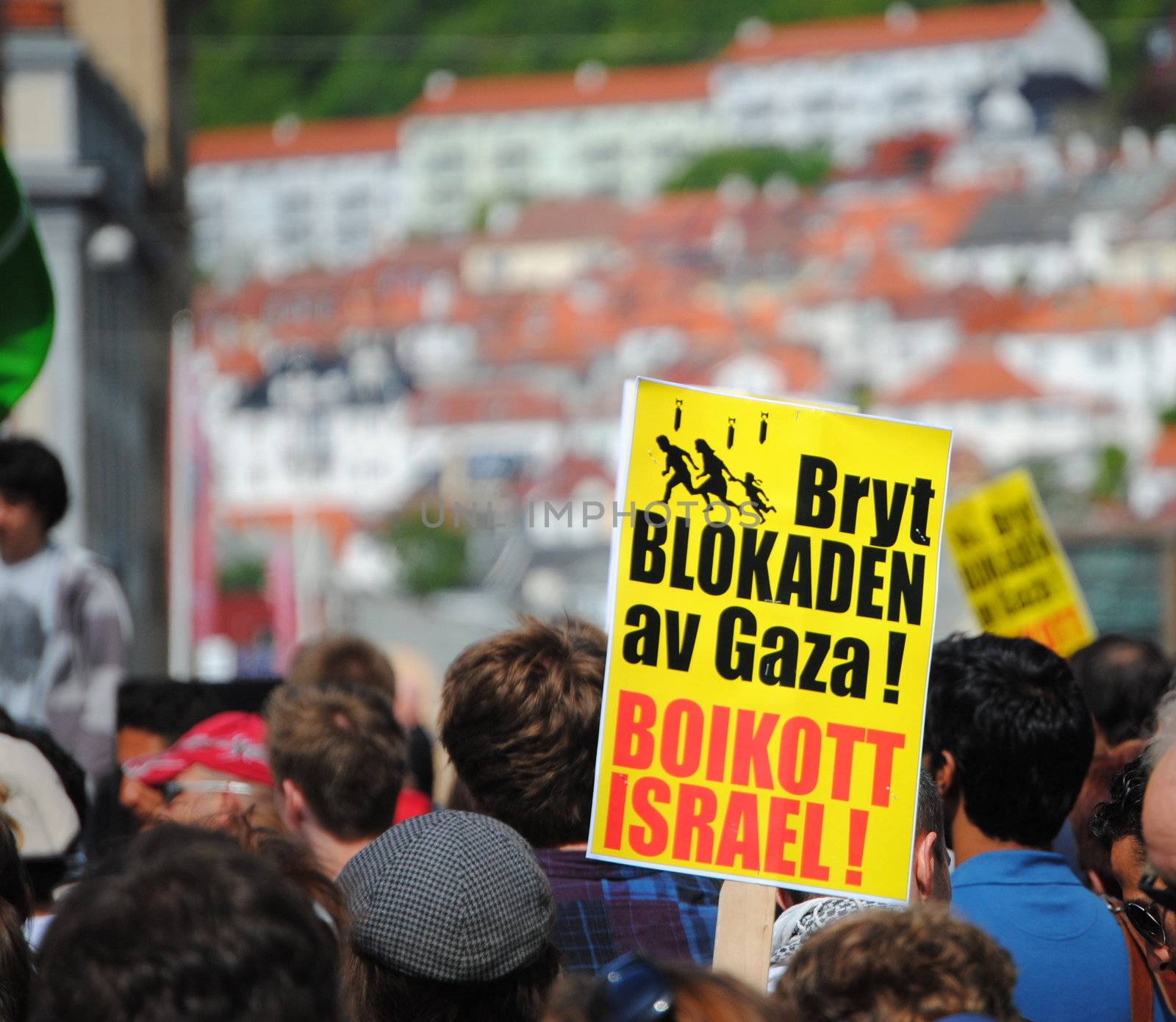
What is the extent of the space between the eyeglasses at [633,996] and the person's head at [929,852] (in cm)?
100

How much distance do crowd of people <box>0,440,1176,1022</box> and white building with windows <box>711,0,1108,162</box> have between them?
9096cm

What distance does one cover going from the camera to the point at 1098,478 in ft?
231

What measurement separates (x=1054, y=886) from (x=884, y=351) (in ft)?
269

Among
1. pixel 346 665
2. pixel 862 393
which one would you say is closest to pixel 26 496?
pixel 346 665

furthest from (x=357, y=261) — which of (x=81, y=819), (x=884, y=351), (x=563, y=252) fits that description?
(x=81, y=819)

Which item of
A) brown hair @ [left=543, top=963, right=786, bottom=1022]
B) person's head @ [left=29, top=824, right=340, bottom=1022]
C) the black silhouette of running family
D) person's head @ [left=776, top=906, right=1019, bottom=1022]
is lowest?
person's head @ [left=776, top=906, right=1019, bottom=1022]

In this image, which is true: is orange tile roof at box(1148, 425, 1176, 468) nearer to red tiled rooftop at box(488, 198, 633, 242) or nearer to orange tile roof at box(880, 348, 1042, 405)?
orange tile roof at box(880, 348, 1042, 405)

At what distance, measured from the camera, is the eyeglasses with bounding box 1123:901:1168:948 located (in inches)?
78.1

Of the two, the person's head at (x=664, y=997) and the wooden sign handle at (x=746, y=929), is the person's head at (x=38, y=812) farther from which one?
the person's head at (x=664, y=997)

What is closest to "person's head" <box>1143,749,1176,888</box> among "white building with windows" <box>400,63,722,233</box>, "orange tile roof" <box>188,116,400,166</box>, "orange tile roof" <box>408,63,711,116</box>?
"white building with windows" <box>400,63,722,233</box>

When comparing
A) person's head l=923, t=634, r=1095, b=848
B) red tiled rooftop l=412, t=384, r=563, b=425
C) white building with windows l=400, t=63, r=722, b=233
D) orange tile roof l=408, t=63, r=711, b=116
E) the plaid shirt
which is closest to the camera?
the plaid shirt

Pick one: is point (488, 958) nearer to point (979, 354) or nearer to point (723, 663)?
point (723, 663)

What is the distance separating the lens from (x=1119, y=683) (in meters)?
3.53

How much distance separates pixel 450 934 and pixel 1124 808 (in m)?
1.05
